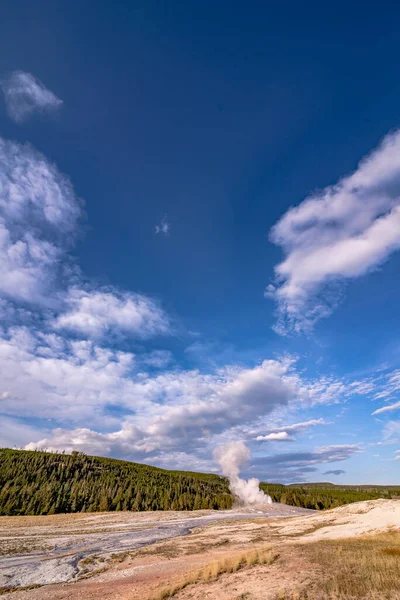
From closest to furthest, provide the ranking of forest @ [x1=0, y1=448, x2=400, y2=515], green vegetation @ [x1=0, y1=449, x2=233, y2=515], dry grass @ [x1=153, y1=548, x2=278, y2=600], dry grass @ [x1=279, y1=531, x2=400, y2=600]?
dry grass @ [x1=279, y1=531, x2=400, y2=600] < dry grass @ [x1=153, y1=548, x2=278, y2=600] < green vegetation @ [x1=0, y1=449, x2=233, y2=515] < forest @ [x1=0, y1=448, x2=400, y2=515]

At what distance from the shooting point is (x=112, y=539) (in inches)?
1891

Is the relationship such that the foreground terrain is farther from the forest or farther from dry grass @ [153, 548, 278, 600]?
the forest

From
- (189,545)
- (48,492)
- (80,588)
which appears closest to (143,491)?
(48,492)

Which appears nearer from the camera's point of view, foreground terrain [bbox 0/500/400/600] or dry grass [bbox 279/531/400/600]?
dry grass [bbox 279/531/400/600]

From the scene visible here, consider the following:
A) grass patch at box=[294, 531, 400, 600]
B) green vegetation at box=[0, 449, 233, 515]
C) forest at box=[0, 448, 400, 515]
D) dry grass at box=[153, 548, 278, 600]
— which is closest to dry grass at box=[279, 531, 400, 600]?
grass patch at box=[294, 531, 400, 600]

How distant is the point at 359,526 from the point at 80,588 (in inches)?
1443

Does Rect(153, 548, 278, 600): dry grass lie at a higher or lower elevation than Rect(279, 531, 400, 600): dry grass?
lower

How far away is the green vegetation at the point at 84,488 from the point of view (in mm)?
113238

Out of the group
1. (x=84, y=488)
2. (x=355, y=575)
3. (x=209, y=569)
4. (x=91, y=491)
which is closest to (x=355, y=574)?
(x=355, y=575)

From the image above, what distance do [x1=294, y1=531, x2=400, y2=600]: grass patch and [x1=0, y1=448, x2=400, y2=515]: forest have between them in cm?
11139

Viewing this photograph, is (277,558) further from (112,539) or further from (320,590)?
(112,539)

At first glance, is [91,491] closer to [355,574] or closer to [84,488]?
[84,488]

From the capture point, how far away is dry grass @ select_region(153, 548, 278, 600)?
19.0m

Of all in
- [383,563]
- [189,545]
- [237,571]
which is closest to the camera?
[383,563]
